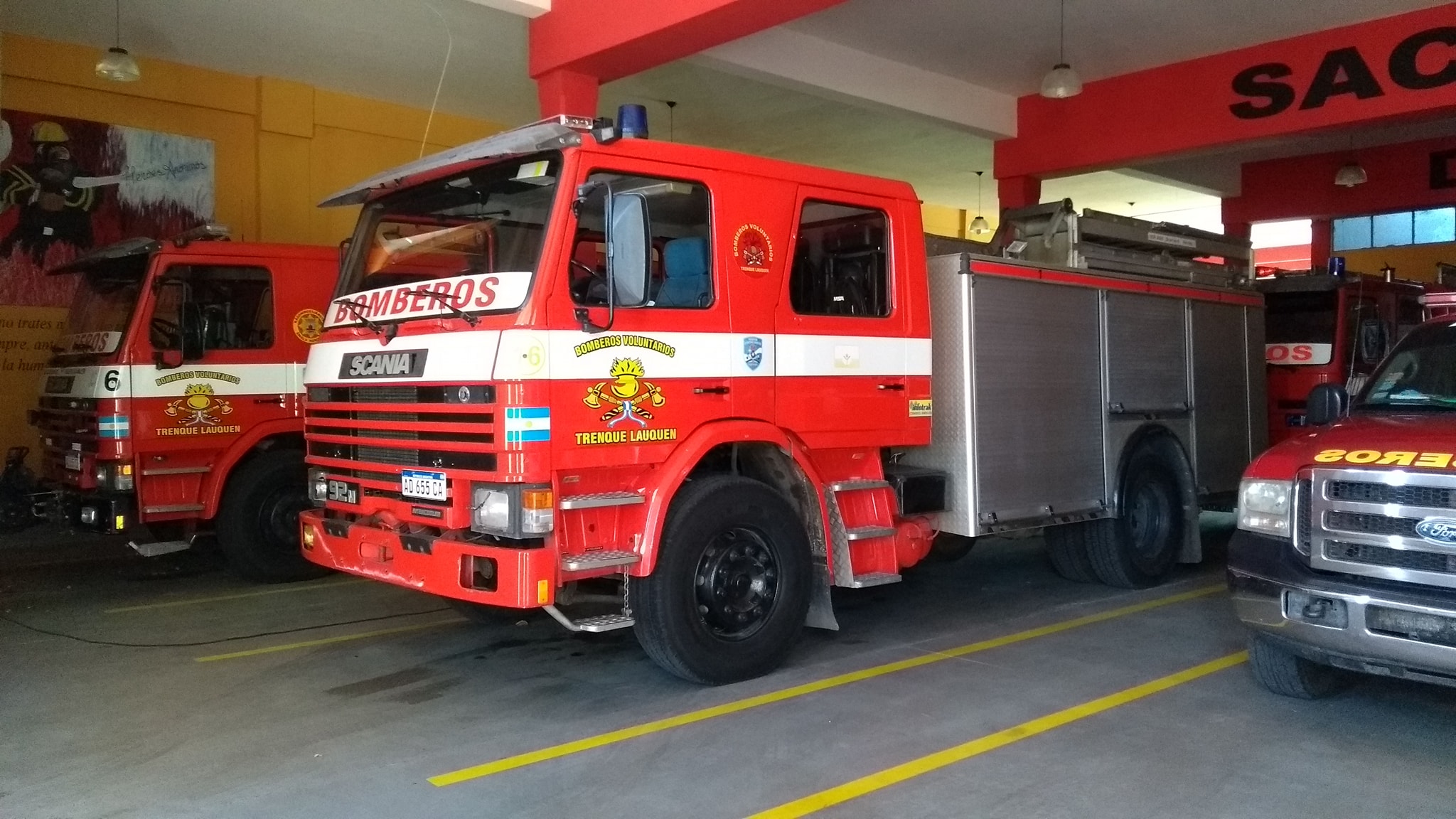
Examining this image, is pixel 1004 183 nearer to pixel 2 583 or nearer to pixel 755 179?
pixel 755 179

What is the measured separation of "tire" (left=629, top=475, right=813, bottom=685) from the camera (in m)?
5.06

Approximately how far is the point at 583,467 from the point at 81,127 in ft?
30.0

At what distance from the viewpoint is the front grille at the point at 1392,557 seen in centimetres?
421

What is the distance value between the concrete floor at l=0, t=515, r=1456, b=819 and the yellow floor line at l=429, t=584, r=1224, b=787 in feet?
0.19

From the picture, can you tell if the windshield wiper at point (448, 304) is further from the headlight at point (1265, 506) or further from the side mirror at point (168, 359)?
the headlight at point (1265, 506)

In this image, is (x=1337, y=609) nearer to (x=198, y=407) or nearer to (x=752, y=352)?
(x=752, y=352)

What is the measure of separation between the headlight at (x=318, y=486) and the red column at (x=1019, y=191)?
376 inches

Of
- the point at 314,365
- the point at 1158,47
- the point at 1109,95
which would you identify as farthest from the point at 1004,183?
the point at 314,365

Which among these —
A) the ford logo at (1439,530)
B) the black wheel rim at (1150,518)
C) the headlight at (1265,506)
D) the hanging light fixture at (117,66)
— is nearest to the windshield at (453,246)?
the headlight at (1265,506)

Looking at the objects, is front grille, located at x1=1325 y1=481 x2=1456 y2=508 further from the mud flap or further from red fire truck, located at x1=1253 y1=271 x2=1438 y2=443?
red fire truck, located at x1=1253 y1=271 x2=1438 y2=443

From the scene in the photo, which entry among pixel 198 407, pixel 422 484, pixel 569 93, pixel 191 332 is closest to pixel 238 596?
pixel 198 407

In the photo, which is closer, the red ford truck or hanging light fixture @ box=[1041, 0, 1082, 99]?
the red ford truck

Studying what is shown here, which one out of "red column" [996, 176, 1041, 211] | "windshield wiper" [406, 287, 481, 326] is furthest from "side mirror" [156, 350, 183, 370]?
"red column" [996, 176, 1041, 211]

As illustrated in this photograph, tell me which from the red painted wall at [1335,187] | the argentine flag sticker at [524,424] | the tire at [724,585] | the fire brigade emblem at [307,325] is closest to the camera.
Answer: the argentine flag sticker at [524,424]
